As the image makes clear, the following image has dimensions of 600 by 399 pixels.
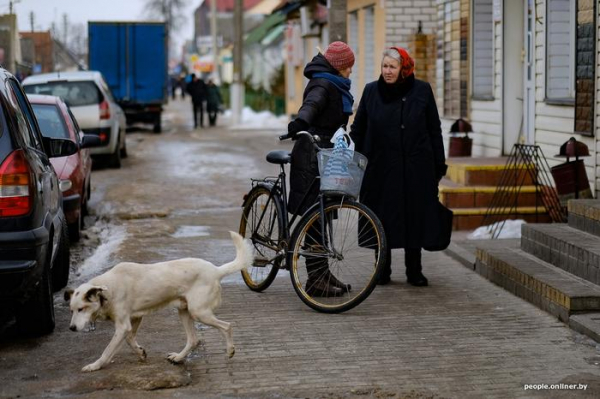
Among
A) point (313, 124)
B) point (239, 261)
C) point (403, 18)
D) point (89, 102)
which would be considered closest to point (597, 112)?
point (313, 124)

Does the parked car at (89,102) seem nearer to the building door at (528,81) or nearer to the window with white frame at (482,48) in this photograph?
the window with white frame at (482,48)

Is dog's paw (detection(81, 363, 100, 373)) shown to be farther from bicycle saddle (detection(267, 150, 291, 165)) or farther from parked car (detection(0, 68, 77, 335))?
bicycle saddle (detection(267, 150, 291, 165))

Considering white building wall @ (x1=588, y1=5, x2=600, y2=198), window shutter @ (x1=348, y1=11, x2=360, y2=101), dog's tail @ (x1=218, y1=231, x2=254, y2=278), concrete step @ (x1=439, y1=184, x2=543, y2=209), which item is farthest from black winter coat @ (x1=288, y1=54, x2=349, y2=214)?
window shutter @ (x1=348, y1=11, x2=360, y2=101)

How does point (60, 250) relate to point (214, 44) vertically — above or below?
below

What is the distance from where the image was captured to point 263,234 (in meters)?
8.48

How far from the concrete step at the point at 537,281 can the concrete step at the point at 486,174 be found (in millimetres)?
2722

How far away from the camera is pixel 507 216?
39.5 ft

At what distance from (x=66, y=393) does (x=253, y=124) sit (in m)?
33.4

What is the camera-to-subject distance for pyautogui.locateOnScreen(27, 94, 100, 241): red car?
37.7ft

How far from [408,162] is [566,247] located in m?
1.37

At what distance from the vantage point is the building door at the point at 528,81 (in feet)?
44.7

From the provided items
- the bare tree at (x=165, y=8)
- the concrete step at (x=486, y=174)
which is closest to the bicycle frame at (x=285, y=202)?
the concrete step at (x=486, y=174)

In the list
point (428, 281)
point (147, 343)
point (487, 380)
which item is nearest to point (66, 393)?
point (147, 343)

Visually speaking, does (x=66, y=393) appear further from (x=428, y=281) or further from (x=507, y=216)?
(x=507, y=216)
